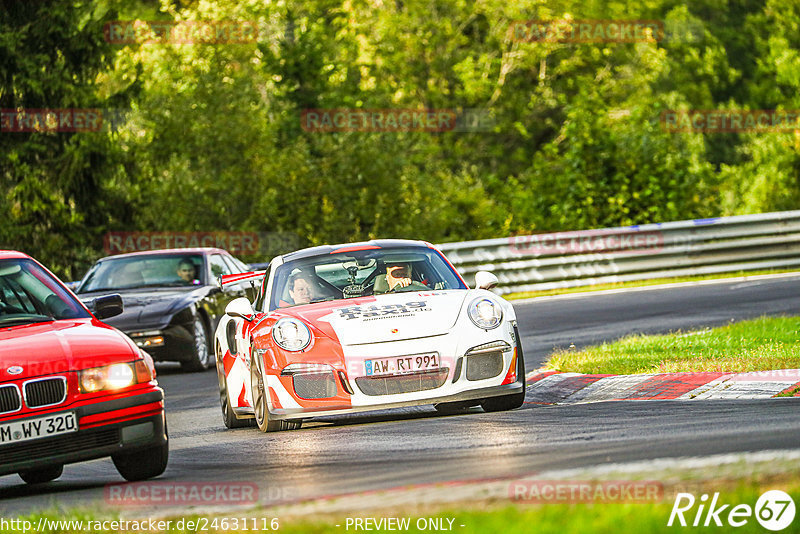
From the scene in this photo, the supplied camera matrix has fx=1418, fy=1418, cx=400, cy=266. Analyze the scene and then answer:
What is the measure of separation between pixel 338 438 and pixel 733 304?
10.5 meters

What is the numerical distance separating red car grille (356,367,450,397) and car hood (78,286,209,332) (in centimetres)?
738

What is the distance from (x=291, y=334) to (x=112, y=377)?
6.67 ft

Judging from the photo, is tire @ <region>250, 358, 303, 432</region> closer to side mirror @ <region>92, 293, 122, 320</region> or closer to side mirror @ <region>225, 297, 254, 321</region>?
side mirror @ <region>225, 297, 254, 321</region>

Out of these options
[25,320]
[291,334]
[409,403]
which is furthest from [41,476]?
[409,403]

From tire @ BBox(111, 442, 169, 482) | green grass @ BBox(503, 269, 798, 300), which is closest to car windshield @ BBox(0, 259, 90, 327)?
tire @ BBox(111, 442, 169, 482)

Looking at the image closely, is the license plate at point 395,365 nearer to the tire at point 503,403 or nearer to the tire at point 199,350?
the tire at point 503,403

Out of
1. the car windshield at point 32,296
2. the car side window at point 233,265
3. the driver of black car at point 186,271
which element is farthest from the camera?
the car side window at point 233,265

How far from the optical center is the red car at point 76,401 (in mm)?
7699

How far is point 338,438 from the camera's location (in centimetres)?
941

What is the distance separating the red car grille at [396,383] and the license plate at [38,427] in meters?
2.33

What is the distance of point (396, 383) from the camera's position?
952cm

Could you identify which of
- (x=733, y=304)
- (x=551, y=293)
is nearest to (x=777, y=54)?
(x=551, y=293)

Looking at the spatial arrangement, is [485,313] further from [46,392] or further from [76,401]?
[46,392]

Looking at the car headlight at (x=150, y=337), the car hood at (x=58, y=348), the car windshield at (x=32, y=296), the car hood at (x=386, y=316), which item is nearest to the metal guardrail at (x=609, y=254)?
the car headlight at (x=150, y=337)
